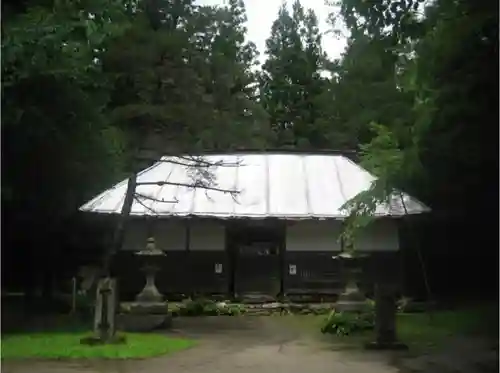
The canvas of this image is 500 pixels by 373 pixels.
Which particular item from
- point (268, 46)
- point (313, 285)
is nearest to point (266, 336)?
point (313, 285)

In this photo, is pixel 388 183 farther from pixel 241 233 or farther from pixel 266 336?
pixel 241 233

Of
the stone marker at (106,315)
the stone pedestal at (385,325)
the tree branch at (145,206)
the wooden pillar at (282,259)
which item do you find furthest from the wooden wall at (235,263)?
the stone pedestal at (385,325)

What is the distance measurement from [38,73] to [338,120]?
581 cm

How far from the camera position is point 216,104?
967 centimetres

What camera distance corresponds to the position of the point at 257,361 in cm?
521

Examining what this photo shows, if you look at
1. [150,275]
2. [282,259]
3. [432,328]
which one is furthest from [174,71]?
[432,328]

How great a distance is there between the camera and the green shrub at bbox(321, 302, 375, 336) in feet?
21.8

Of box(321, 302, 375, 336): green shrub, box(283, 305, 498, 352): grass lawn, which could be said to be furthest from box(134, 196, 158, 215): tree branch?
box(321, 302, 375, 336): green shrub

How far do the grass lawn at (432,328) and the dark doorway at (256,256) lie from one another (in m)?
1.81

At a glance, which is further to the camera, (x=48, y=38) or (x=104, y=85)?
(x=104, y=85)

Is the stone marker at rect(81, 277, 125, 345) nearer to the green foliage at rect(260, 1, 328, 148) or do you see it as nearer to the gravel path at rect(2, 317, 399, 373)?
the gravel path at rect(2, 317, 399, 373)

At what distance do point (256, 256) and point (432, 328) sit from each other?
3592 mm

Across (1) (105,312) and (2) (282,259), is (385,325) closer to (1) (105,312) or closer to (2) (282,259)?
(1) (105,312)

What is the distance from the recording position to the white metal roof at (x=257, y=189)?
8.84 metres
